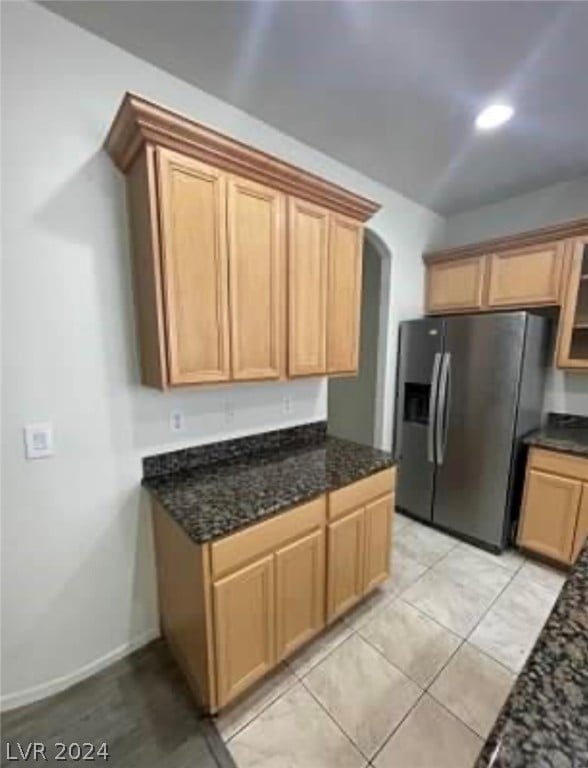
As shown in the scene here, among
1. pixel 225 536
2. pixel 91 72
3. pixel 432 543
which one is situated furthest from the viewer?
pixel 432 543

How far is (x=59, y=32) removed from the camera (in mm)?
1431

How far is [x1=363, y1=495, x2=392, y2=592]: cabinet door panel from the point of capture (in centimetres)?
203

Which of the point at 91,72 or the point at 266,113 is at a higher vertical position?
the point at 266,113

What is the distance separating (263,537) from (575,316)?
2.55 metres

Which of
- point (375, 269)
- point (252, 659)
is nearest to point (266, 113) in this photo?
point (375, 269)

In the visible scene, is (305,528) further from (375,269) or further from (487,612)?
(375,269)

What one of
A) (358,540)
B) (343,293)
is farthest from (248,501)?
(343,293)

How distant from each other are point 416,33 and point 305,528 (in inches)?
83.9

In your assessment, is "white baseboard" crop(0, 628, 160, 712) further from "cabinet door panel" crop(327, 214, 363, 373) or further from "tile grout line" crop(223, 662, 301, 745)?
"cabinet door panel" crop(327, 214, 363, 373)

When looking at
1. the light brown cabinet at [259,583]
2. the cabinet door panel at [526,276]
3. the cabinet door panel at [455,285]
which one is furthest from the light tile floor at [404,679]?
the cabinet door panel at [455,285]

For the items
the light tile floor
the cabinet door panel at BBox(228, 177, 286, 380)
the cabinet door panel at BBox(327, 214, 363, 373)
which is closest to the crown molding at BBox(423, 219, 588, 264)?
the cabinet door panel at BBox(327, 214, 363, 373)

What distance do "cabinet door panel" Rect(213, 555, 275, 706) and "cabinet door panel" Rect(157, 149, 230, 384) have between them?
85 cm

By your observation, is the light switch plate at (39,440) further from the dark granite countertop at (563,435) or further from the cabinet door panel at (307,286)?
the dark granite countertop at (563,435)

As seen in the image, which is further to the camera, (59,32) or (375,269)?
(375,269)
